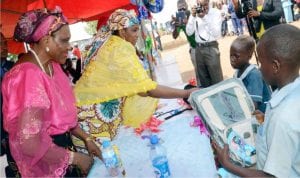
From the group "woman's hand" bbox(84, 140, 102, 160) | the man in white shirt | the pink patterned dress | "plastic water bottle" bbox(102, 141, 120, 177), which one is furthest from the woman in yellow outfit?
the man in white shirt

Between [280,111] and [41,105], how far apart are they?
113 cm

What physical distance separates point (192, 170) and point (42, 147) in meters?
0.82

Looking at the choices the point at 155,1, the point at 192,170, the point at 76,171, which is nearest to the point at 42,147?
the point at 76,171

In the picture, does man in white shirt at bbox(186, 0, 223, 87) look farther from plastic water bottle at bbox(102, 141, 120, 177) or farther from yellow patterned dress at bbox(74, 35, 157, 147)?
plastic water bottle at bbox(102, 141, 120, 177)

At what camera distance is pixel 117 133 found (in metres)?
2.83

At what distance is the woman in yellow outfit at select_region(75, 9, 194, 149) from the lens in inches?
95.4

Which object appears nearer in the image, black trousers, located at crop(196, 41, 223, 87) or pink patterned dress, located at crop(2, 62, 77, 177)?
pink patterned dress, located at crop(2, 62, 77, 177)

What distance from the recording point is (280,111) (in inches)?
48.2

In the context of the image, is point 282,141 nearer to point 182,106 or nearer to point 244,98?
point 244,98

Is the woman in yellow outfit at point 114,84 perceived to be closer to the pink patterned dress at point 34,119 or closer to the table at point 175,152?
the table at point 175,152

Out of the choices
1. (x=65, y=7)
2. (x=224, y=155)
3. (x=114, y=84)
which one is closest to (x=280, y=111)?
(x=224, y=155)

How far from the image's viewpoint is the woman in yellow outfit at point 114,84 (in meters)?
2.42

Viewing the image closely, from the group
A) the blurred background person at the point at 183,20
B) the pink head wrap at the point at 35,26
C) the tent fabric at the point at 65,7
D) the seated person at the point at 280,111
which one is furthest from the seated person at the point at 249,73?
the tent fabric at the point at 65,7

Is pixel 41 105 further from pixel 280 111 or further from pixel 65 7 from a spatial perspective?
pixel 65 7
